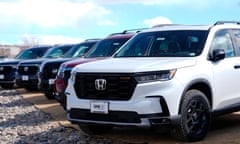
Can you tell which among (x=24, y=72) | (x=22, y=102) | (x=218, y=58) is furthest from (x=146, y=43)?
(x=24, y=72)

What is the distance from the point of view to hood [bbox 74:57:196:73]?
6551 millimetres

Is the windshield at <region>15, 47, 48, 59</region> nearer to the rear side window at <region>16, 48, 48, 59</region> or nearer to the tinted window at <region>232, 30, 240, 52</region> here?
the rear side window at <region>16, 48, 48, 59</region>

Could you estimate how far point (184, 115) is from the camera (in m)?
6.68

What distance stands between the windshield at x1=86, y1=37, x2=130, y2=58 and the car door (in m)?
3.62

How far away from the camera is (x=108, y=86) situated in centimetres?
672

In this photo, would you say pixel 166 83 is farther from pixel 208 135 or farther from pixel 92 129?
pixel 92 129

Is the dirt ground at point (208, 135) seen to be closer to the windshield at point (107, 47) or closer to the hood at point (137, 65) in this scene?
the hood at point (137, 65)

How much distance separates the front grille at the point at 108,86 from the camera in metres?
6.54

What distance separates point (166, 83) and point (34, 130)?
3382mm

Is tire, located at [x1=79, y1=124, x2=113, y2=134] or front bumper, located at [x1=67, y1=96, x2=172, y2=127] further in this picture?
tire, located at [x1=79, y1=124, x2=113, y2=134]

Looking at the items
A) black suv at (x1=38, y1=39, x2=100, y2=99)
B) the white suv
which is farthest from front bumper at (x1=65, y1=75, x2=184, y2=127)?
black suv at (x1=38, y1=39, x2=100, y2=99)

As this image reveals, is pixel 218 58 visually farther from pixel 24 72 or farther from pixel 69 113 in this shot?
pixel 24 72

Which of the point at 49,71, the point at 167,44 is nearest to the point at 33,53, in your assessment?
the point at 49,71

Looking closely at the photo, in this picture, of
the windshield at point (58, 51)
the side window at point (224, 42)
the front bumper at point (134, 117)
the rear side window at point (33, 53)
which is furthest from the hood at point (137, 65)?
the rear side window at point (33, 53)
